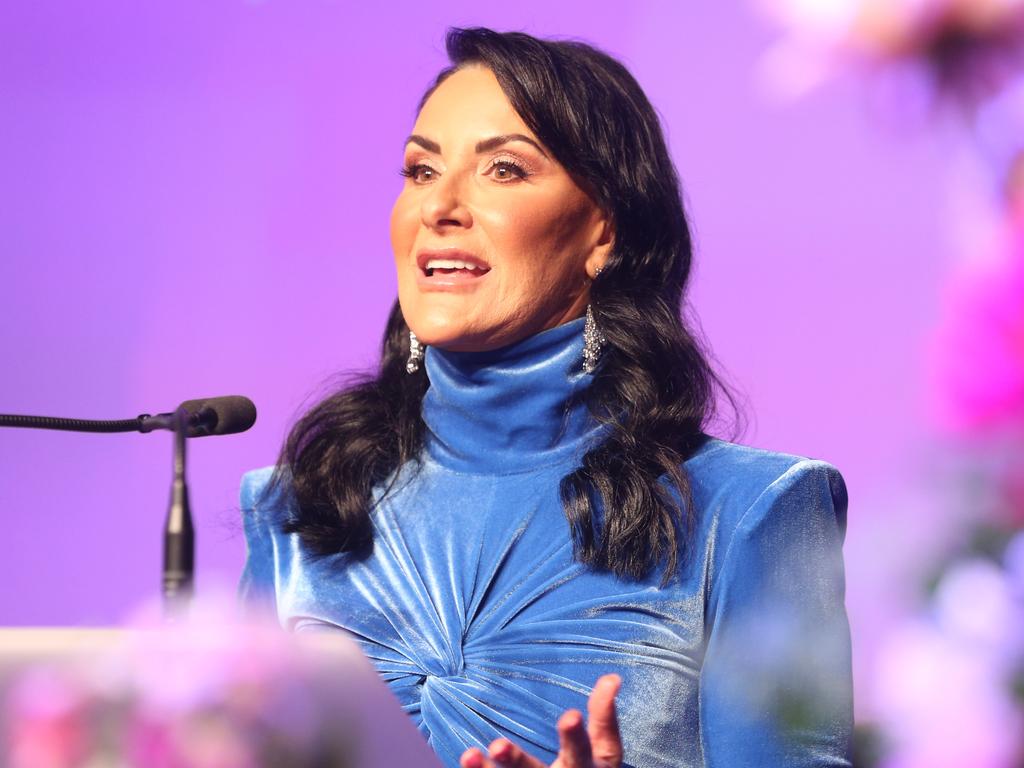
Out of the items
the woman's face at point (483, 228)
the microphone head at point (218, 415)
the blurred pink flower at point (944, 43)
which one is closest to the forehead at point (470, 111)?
the woman's face at point (483, 228)

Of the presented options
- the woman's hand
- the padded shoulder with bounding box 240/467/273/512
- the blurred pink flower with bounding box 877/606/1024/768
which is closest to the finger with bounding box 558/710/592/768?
the woman's hand

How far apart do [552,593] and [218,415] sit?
58 cm

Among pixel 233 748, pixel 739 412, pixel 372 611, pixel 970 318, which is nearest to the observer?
pixel 970 318

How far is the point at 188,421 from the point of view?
1028 mm

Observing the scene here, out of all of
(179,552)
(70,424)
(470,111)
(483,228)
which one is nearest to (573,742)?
(179,552)

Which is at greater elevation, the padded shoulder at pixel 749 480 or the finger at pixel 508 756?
the padded shoulder at pixel 749 480

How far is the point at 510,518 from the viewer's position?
1.59 metres

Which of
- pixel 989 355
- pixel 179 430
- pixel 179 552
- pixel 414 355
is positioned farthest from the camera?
pixel 414 355

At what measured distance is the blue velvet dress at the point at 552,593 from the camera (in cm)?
140

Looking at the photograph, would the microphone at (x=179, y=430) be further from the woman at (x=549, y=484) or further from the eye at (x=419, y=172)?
the eye at (x=419, y=172)

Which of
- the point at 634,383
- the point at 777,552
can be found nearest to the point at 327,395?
the point at 634,383

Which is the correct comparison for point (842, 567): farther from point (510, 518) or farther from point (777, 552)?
point (510, 518)

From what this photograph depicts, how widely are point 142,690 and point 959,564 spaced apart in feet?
1.38

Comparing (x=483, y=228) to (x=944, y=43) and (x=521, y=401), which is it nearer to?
(x=521, y=401)
